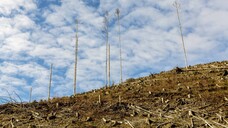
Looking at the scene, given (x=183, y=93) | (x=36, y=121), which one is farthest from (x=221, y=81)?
(x=36, y=121)

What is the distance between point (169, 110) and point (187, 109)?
0.61 m

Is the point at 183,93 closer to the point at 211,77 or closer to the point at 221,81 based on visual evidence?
the point at 221,81

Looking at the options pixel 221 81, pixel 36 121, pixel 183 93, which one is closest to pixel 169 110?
pixel 183 93

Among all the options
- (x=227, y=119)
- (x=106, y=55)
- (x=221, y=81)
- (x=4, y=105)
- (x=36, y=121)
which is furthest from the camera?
(x=106, y=55)

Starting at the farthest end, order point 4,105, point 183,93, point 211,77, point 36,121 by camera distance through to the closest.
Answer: point 211,77 < point 183,93 < point 4,105 < point 36,121

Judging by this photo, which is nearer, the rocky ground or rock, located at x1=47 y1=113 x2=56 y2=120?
the rocky ground

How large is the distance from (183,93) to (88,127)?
4.98 meters

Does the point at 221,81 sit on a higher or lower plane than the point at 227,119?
higher

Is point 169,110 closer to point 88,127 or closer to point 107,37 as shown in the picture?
point 88,127

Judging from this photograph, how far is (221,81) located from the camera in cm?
1506

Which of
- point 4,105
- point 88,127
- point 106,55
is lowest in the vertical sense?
point 88,127

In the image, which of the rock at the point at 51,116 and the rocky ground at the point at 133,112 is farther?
the rock at the point at 51,116

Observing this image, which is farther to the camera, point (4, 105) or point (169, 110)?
point (4, 105)

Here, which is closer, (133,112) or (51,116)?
(51,116)
